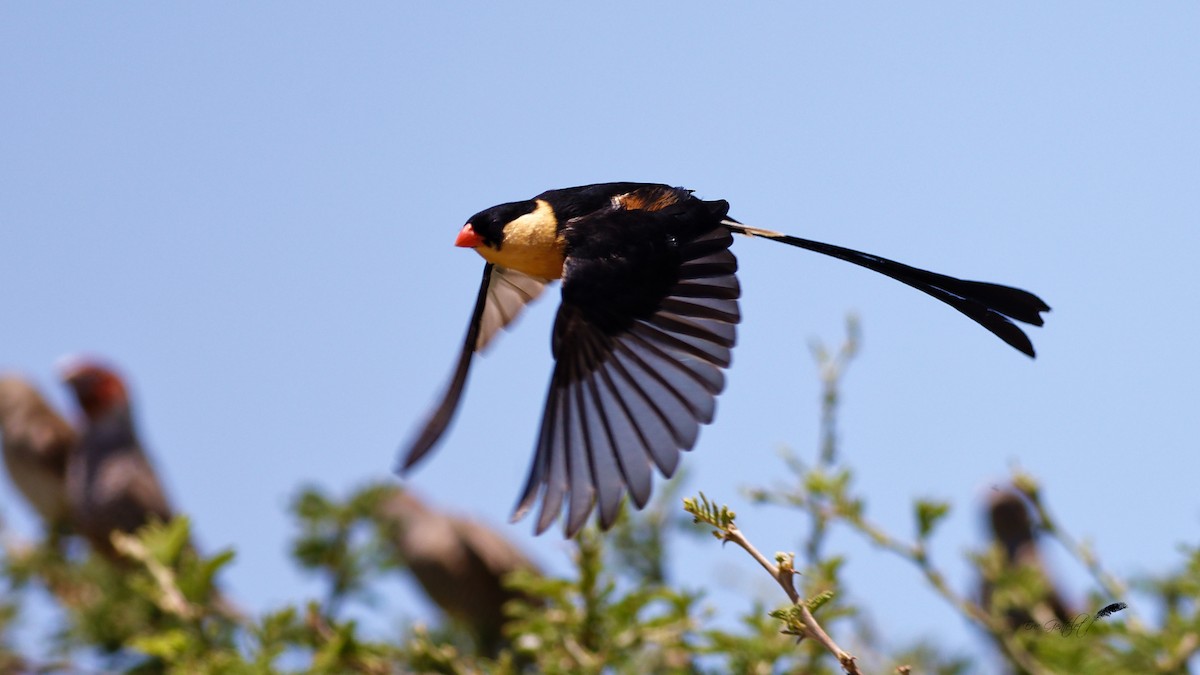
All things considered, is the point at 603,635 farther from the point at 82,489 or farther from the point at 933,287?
the point at 82,489

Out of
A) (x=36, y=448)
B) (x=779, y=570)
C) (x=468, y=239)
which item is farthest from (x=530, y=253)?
(x=36, y=448)

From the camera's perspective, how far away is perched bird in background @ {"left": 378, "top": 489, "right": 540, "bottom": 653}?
6.47 m

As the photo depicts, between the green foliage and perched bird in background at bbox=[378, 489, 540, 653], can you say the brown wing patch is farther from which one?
perched bird in background at bbox=[378, 489, 540, 653]

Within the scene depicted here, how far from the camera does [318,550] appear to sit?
15.6 feet

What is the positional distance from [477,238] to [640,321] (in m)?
0.38

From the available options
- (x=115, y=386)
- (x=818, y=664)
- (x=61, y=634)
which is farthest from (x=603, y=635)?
(x=115, y=386)

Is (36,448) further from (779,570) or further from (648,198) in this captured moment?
(779,570)

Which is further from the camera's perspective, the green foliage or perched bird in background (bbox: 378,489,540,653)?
perched bird in background (bbox: 378,489,540,653)

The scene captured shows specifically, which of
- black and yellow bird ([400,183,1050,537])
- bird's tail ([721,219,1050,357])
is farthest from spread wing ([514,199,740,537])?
bird's tail ([721,219,1050,357])

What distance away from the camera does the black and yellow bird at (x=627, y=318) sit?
247cm

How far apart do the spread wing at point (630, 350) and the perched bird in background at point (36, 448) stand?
19.5 feet

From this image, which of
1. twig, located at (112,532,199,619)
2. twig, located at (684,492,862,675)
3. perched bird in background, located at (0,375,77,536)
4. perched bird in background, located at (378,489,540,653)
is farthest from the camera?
perched bird in background, located at (0,375,77,536)

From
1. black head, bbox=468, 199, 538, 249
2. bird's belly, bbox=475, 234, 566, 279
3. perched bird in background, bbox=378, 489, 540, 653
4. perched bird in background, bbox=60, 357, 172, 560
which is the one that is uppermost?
perched bird in background, bbox=60, 357, 172, 560

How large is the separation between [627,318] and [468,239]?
14.8 inches
